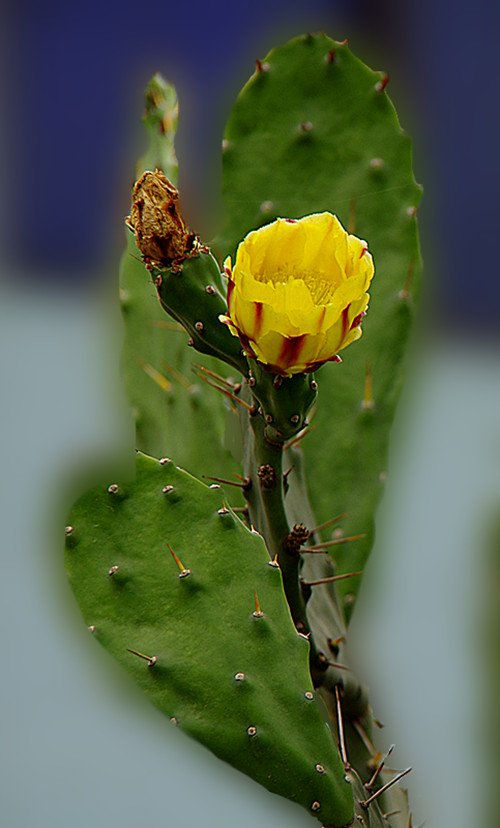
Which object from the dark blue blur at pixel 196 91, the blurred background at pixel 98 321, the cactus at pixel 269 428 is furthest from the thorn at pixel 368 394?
the dark blue blur at pixel 196 91

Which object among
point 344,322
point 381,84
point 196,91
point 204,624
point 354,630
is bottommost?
point 354,630

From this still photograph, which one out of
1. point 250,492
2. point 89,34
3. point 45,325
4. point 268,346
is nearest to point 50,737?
point 45,325

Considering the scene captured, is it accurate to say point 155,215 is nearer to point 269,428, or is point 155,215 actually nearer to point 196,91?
point 269,428

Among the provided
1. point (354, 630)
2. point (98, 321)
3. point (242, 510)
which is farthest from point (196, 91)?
point (242, 510)

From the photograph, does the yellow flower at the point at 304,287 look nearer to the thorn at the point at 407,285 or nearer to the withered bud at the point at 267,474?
the withered bud at the point at 267,474

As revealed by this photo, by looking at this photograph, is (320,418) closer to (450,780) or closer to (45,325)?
(450,780)

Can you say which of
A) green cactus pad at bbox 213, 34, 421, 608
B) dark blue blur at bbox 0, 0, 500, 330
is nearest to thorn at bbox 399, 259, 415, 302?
green cactus pad at bbox 213, 34, 421, 608

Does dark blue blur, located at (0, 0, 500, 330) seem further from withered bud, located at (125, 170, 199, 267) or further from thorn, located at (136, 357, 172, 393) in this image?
withered bud, located at (125, 170, 199, 267)
